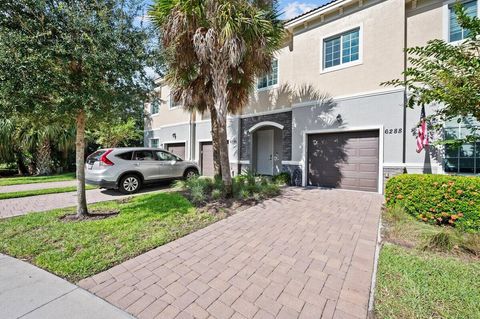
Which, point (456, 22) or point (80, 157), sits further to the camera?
point (456, 22)

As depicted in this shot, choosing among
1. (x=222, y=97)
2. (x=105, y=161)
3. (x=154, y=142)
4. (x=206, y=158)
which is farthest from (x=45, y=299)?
(x=154, y=142)

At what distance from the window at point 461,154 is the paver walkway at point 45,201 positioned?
36.5 feet

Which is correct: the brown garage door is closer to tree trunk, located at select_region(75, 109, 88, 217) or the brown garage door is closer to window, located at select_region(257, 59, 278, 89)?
window, located at select_region(257, 59, 278, 89)

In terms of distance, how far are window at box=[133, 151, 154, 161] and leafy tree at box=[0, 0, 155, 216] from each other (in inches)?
156

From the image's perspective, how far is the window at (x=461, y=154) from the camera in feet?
22.7

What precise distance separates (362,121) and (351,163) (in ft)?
5.41

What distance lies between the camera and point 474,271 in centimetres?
313

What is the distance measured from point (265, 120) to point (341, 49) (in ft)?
14.8

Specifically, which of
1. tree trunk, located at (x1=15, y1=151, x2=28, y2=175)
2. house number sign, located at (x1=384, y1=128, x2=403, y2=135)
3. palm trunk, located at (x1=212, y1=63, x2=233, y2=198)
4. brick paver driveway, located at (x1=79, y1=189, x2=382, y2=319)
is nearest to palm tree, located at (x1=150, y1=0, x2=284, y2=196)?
palm trunk, located at (x1=212, y1=63, x2=233, y2=198)

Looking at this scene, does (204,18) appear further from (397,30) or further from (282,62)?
(397,30)

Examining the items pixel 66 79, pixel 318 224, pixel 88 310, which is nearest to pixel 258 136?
pixel 318 224

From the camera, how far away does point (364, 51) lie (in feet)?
27.5

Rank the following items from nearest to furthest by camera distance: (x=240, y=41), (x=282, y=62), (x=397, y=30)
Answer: (x=240, y=41)
(x=397, y=30)
(x=282, y=62)

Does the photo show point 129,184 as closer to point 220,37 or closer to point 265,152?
point 220,37
